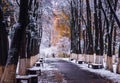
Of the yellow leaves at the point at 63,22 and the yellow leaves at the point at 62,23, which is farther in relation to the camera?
the yellow leaves at the point at 63,22

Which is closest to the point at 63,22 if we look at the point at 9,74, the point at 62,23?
the point at 62,23

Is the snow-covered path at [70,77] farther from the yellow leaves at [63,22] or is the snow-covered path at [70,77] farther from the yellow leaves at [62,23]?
the yellow leaves at [63,22]

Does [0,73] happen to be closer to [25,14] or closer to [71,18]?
[25,14]

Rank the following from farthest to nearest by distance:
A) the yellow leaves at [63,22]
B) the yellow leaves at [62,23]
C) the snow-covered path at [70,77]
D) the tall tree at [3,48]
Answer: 1. the yellow leaves at [63,22]
2. the yellow leaves at [62,23]
3. the snow-covered path at [70,77]
4. the tall tree at [3,48]

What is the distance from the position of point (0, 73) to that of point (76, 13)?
42.9 metres

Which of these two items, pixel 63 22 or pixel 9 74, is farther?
pixel 63 22

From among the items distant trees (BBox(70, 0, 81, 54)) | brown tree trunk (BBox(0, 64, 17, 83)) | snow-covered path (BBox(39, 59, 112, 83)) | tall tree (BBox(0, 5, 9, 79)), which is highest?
distant trees (BBox(70, 0, 81, 54))

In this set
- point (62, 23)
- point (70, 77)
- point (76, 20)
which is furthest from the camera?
point (62, 23)

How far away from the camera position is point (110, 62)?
34.2 metres

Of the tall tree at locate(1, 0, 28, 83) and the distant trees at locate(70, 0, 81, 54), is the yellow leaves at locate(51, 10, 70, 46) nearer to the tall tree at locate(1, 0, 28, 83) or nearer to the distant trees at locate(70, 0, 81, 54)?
the distant trees at locate(70, 0, 81, 54)

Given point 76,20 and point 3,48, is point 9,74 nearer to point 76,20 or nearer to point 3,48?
point 3,48

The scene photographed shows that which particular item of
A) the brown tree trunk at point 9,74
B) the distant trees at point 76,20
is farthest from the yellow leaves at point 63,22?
the brown tree trunk at point 9,74

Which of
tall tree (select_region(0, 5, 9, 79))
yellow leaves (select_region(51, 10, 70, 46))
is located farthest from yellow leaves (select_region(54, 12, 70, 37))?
tall tree (select_region(0, 5, 9, 79))

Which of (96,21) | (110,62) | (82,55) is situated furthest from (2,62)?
(82,55)
